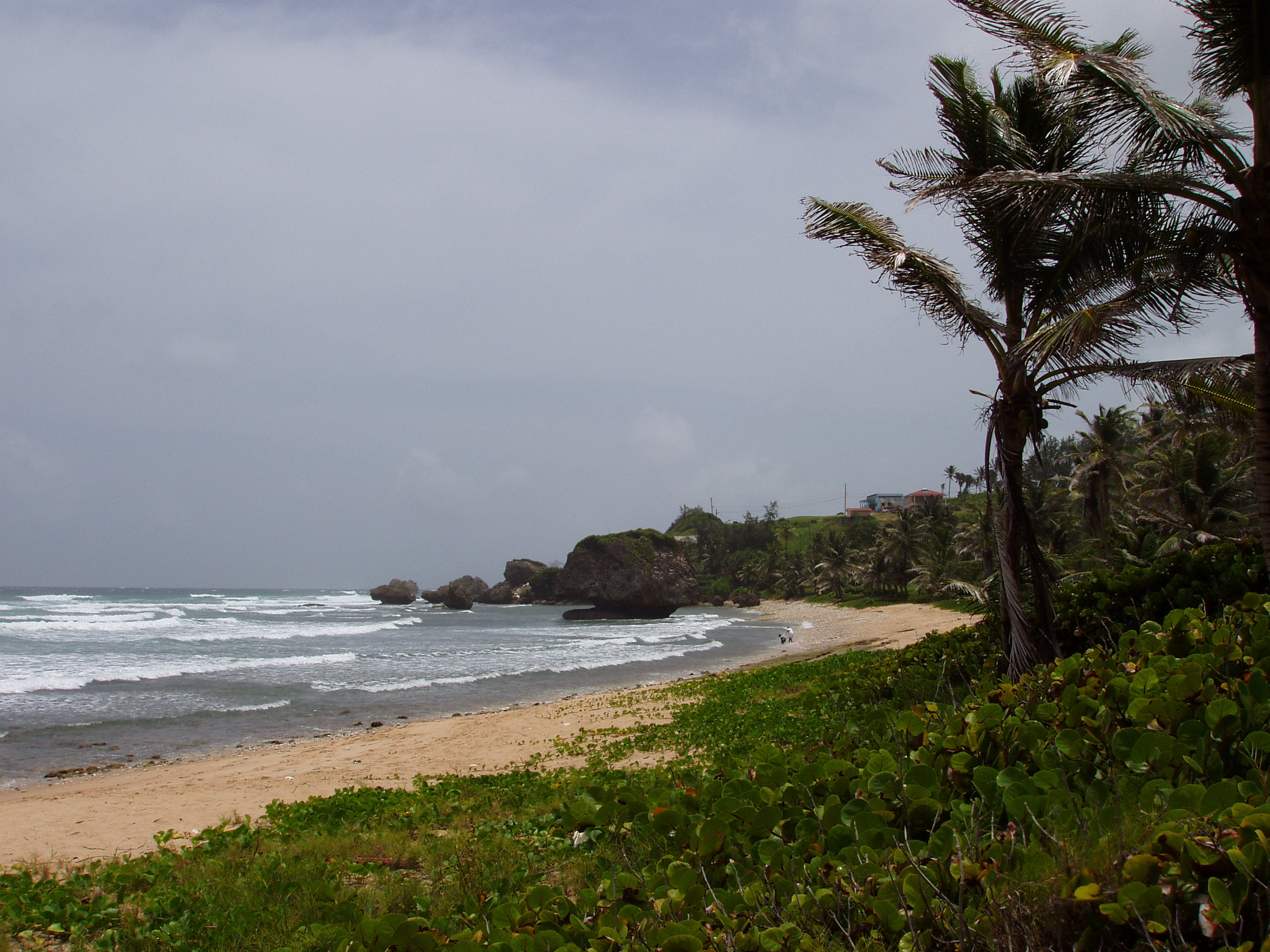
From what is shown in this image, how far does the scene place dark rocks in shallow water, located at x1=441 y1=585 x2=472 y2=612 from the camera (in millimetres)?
88875

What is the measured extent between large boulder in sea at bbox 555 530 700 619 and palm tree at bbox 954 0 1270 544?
6771 centimetres

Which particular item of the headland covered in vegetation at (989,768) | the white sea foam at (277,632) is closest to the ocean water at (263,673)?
the white sea foam at (277,632)

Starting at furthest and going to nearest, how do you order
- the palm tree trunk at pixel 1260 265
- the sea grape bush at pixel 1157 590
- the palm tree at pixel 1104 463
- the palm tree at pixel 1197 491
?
the palm tree at pixel 1104 463 < the palm tree at pixel 1197 491 < the sea grape bush at pixel 1157 590 < the palm tree trunk at pixel 1260 265

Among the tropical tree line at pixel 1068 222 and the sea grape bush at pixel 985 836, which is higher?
the tropical tree line at pixel 1068 222

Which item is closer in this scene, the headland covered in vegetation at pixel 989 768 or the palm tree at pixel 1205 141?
the headland covered in vegetation at pixel 989 768

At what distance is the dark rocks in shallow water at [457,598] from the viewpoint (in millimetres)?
88875

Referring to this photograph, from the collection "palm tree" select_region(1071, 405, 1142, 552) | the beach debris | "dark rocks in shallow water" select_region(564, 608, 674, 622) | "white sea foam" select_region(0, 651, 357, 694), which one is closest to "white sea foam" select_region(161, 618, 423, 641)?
"white sea foam" select_region(0, 651, 357, 694)

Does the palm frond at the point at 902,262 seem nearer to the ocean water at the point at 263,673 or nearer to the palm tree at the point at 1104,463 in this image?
the ocean water at the point at 263,673

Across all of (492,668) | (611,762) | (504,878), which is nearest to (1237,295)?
(504,878)

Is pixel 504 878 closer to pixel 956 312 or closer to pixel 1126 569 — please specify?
pixel 956 312

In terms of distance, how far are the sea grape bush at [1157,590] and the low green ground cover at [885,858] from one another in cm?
304

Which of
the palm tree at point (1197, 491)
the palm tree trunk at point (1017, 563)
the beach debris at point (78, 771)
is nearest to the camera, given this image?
the palm tree trunk at point (1017, 563)

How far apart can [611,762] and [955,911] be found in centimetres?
783

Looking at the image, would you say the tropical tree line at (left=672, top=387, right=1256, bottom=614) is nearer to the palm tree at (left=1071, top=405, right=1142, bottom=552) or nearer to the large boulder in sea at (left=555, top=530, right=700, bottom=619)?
the palm tree at (left=1071, top=405, right=1142, bottom=552)
